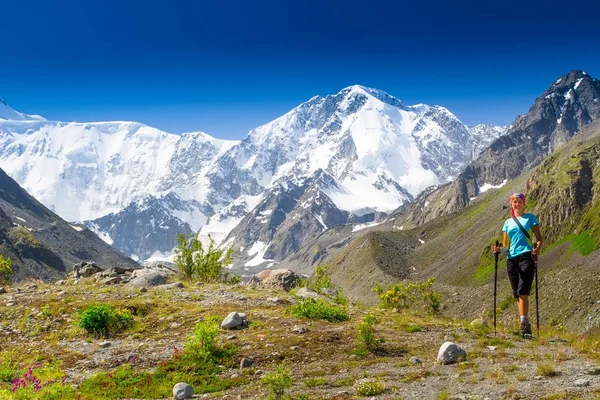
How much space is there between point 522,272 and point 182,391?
11.9 meters

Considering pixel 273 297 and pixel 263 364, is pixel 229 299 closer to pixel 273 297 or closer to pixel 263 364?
pixel 273 297

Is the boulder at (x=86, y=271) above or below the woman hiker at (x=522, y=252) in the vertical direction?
below

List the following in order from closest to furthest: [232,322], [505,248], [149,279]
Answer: [505,248]
[232,322]
[149,279]

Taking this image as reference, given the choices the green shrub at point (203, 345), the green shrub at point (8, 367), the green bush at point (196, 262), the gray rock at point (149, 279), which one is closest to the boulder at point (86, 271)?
the green bush at point (196, 262)

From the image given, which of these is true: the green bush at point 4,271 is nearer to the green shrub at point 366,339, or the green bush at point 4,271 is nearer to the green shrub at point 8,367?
the green shrub at point 8,367

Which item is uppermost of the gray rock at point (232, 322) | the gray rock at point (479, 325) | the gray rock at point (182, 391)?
the gray rock at point (232, 322)

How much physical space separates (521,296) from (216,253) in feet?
78.8

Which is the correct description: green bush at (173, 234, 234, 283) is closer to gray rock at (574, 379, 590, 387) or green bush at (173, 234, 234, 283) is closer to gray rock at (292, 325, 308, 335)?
gray rock at (292, 325, 308, 335)

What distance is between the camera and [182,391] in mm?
12227

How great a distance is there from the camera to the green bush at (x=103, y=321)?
1881cm

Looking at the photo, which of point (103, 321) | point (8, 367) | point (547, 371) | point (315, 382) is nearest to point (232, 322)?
point (103, 321)

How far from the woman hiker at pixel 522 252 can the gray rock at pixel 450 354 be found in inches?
149

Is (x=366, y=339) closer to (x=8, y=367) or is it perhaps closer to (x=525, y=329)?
(x=525, y=329)

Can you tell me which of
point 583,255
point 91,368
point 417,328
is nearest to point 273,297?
point 417,328
